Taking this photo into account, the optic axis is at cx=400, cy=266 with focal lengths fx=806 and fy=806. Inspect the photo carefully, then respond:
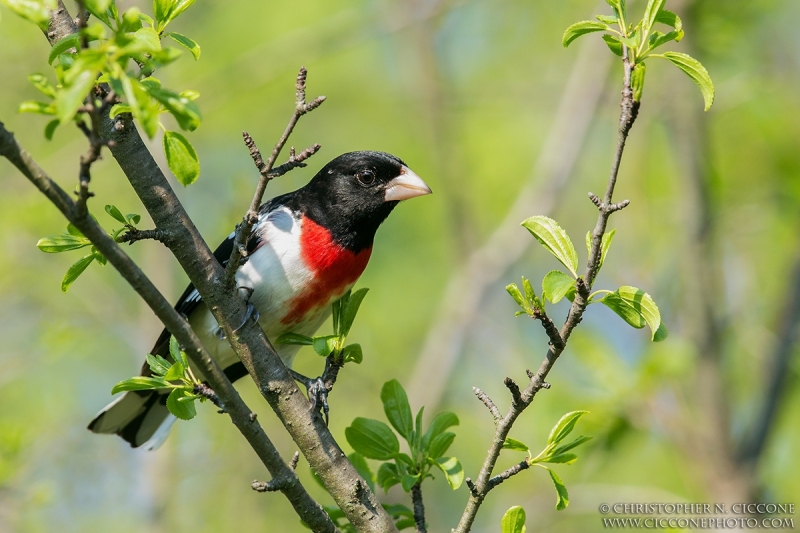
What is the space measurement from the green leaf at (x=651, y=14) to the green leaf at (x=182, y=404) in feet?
6.13

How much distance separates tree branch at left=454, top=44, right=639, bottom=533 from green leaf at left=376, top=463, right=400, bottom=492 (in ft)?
1.66

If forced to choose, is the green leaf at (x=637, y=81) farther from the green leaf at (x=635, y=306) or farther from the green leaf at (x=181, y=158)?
the green leaf at (x=181, y=158)

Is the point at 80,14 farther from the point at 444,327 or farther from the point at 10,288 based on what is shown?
the point at 10,288

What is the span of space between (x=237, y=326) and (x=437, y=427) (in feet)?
2.80

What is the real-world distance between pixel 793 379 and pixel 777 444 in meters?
1.43

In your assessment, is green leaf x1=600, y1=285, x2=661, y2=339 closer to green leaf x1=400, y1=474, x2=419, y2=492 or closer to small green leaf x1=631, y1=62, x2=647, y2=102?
small green leaf x1=631, y1=62, x2=647, y2=102

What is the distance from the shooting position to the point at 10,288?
773cm

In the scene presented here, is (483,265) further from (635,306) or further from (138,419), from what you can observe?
(635,306)

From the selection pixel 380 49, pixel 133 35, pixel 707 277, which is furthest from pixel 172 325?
pixel 380 49

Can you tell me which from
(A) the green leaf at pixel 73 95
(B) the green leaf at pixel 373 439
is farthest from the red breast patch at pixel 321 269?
(A) the green leaf at pixel 73 95

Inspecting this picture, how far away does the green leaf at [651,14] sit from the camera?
2277mm

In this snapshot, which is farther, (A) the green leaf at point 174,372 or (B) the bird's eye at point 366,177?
(B) the bird's eye at point 366,177

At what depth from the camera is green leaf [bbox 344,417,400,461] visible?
3061 millimetres

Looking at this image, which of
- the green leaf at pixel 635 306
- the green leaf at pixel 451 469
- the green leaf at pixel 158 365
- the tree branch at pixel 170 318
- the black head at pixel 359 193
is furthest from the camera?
the black head at pixel 359 193
